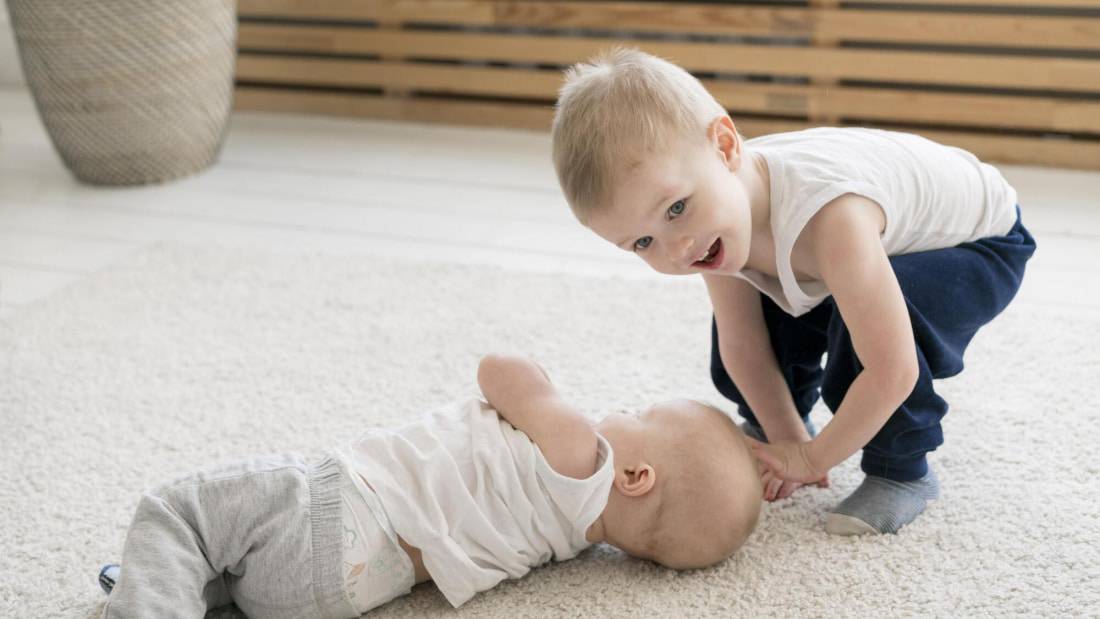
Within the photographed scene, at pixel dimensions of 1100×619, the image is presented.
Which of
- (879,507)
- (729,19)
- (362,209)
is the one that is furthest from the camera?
(729,19)

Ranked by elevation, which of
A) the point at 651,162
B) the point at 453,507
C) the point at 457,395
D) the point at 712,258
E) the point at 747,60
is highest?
the point at 651,162

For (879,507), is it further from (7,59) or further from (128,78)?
(7,59)

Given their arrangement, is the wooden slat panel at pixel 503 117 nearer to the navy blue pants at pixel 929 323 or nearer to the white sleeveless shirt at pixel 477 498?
the navy blue pants at pixel 929 323

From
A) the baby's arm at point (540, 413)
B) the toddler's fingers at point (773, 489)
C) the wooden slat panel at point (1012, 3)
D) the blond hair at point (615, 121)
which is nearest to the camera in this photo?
the blond hair at point (615, 121)

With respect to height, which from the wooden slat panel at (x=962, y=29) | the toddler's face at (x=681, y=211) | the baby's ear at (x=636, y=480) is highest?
the toddler's face at (x=681, y=211)

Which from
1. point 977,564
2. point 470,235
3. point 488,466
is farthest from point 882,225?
point 470,235

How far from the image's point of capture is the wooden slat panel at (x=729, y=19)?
2.35 meters

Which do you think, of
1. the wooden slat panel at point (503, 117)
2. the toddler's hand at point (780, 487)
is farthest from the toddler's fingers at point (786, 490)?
the wooden slat panel at point (503, 117)

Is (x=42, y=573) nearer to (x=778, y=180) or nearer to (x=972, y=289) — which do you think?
(x=778, y=180)

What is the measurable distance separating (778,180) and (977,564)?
453 mm

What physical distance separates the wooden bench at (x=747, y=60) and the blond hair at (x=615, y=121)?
1528 millimetres

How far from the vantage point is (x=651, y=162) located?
3.45 ft

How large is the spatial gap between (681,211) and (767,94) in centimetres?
160

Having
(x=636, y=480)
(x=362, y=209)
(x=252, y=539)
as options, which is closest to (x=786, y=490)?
(x=636, y=480)
